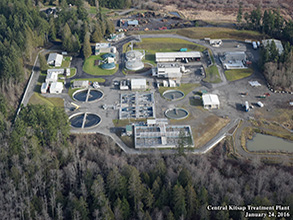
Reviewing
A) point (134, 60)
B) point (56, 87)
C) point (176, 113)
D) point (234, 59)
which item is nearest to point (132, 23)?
point (134, 60)

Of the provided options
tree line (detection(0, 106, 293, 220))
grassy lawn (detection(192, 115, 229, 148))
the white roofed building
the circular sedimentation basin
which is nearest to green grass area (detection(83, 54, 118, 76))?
the white roofed building

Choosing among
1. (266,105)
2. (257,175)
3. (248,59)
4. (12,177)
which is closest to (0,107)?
(12,177)

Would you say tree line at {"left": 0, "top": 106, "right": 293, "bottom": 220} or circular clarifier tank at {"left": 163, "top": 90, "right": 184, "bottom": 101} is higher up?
tree line at {"left": 0, "top": 106, "right": 293, "bottom": 220}

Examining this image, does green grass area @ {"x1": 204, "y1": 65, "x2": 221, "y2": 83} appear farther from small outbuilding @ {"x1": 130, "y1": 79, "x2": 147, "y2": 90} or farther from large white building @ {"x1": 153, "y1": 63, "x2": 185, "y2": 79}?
small outbuilding @ {"x1": 130, "y1": 79, "x2": 147, "y2": 90}

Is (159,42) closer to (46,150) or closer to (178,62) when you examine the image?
(178,62)

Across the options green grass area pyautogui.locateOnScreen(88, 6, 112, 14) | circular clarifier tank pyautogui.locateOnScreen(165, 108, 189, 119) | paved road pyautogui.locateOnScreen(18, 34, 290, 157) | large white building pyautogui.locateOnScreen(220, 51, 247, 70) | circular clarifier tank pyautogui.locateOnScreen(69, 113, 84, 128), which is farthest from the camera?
green grass area pyautogui.locateOnScreen(88, 6, 112, 14)

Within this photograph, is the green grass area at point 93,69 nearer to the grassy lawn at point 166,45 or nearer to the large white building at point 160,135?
the grassy lawn at point 166,45
